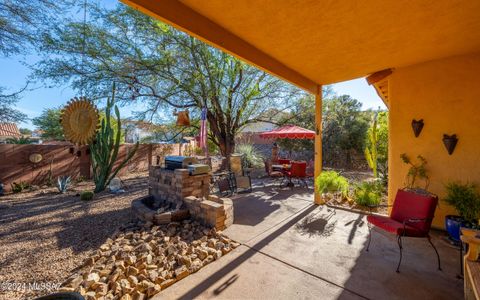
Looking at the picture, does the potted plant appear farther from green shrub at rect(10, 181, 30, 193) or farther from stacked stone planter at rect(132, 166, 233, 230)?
green shrub at rect(10, 181, 30, 193)

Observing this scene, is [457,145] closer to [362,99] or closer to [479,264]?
[479,264]

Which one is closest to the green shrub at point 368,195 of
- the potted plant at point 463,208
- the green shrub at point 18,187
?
the potted plant at point 463,208

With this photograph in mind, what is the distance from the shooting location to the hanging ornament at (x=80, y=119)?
6.08 metres

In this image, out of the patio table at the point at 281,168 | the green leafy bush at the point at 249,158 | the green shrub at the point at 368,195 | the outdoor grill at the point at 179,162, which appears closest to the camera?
the outdoor grill at the point at 179,162

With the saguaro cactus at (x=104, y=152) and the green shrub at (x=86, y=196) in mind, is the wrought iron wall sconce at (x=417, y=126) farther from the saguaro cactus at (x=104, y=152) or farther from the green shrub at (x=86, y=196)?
the green shrub at (x=86, y=196)

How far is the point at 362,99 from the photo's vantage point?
12406mm

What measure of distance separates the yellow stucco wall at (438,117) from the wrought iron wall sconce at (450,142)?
3.1 inches

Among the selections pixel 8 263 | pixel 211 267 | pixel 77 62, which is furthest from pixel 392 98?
pixel 77 62

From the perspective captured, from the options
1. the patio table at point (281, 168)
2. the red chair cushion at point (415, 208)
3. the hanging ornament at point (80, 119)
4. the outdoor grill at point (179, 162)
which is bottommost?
the red chair cushion at point (415, 208)

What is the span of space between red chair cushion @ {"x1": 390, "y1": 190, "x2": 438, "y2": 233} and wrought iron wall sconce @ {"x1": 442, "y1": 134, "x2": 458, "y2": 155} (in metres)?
1.31

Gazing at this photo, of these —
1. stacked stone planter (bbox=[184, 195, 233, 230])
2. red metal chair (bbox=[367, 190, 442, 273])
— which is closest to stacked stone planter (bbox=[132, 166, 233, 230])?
stacked stone planter (bbox=[184, 195, 233, 230])

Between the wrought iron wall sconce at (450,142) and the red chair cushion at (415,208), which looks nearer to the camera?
the red chair cushion at (415,208)

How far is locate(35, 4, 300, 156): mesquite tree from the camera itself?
7.17 m

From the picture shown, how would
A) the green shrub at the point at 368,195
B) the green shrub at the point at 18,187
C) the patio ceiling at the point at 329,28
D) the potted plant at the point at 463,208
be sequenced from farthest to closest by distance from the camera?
1. the green shrub at the point at 18,187
2. the green shrub at the point at 368,195
3. the potted plant at the point at 463,208
4. the patio ceiling at the point at 329,28
